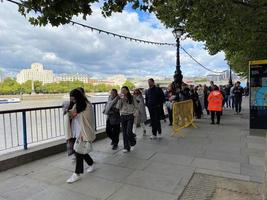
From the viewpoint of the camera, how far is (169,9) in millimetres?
9906

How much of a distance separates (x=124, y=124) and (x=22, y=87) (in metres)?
63.4

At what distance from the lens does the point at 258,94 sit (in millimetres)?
8766

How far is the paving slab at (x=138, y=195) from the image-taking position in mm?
3785

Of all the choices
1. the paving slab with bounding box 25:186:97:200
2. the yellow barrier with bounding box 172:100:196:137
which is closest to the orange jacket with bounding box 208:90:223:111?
the yellow barrier with bounding box 172:100:196:137

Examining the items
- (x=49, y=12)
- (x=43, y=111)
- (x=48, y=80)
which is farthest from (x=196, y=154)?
(x=48, y=80)

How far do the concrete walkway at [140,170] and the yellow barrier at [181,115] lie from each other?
118cm

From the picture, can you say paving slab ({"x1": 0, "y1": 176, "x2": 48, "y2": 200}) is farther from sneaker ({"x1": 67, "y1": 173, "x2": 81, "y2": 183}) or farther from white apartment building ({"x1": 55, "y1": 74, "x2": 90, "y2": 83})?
white apartment building ({"x1": 55, "y1": 74, "x2": 90, "y2": 83})

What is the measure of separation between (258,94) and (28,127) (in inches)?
299

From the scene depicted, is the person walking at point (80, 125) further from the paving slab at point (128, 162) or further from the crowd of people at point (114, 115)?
the paving slab at point (128, 162)

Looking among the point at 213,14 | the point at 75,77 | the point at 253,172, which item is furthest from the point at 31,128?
the point at 75,77

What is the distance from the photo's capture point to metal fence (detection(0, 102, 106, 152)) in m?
5.73

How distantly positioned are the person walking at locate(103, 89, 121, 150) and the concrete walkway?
0.36m

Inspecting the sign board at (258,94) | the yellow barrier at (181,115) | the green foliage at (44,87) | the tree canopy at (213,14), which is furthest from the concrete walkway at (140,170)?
the green foliage at (44,87)

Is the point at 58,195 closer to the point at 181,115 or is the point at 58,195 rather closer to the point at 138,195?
the point at 138,195
